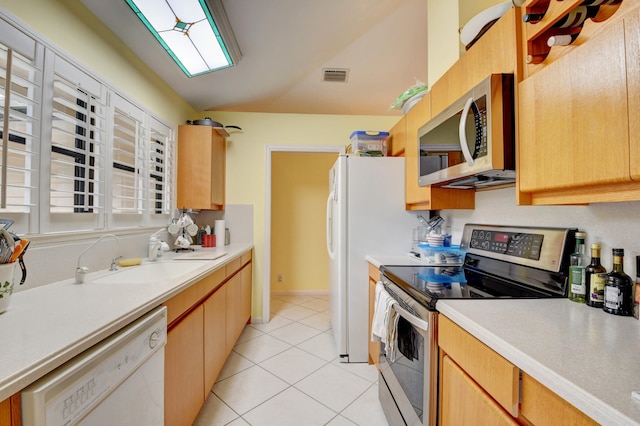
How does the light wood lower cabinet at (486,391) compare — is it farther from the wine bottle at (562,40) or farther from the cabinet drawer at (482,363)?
the wine bottle at (562,40)

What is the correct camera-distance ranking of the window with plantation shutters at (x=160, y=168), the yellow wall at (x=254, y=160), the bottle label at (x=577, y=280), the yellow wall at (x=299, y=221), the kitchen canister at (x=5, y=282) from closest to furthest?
the kitchen canister at (x=5, y=282) → the bottle label at (x=577, y=280) → the window with plantation shutters at (x=160, y=168) → the yellow wall at (x=254, y=160) → the yellow wall at (x=299, y=221)

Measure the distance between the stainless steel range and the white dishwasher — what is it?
1.02m

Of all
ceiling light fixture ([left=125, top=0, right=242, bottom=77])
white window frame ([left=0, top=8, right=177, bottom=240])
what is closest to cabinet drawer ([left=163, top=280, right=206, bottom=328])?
white window frame ([left=0, top=8, right=177, bottom=240])

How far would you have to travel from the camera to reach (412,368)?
121cm

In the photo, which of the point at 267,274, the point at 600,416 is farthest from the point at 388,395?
the point at 267,274

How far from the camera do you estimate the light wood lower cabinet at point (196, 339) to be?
121 cm

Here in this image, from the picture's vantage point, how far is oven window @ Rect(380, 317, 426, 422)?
3.69ft

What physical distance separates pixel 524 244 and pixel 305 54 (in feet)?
7.05

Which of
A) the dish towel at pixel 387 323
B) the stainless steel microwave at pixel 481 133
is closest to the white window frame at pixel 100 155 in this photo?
the dish towel at pixel 387 323

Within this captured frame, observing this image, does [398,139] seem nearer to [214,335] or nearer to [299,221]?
[214,335]

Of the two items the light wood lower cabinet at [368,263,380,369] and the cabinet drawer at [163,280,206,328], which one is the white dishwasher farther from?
the light wood lower cabinet at [368,263,380,369]

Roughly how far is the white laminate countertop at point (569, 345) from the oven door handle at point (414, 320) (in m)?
0.10

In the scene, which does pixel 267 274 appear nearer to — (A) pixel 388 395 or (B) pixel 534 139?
(A) pixel 388 395

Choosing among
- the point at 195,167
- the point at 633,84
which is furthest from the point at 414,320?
the point at 195,167
